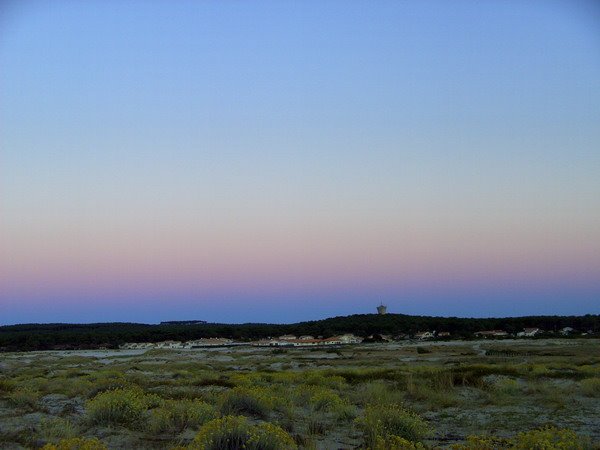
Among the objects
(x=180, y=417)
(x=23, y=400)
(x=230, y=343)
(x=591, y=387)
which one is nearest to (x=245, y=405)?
(x=180, y=417)

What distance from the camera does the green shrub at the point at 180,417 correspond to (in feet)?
33.3

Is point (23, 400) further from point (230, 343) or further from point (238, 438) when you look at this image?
point (230, 343)

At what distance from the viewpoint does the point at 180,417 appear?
415 inches

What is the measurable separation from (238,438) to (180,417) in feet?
10.4

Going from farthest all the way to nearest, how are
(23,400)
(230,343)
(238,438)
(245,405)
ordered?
(230,343) → (23,400) → (245,405) → (238,438)

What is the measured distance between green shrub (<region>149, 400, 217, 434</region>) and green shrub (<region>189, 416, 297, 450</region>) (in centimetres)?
245

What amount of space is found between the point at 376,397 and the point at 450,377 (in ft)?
12.8

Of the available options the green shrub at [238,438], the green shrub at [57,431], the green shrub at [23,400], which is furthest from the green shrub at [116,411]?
the green shrub at [238,438]

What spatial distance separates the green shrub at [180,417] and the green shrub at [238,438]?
96.6 inches

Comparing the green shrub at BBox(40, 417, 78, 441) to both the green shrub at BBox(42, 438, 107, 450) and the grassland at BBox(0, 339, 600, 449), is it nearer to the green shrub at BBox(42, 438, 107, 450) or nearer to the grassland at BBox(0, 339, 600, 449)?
the grassland at BBox(0, 339, 600, 449)

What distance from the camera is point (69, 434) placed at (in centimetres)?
941

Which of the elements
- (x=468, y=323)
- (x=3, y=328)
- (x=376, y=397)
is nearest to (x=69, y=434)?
(x=376, y=397)

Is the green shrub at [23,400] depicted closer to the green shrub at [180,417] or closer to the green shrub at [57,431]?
the green shrub at [57,431]

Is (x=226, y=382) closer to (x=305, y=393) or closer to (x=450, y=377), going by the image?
(x=305, y=393)
